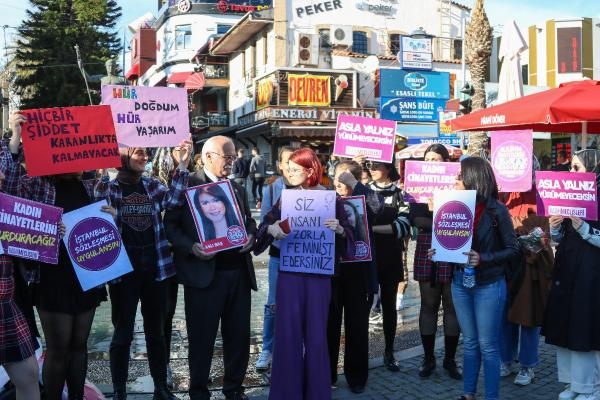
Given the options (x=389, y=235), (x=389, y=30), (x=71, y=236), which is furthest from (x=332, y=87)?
(x=71, y=236)

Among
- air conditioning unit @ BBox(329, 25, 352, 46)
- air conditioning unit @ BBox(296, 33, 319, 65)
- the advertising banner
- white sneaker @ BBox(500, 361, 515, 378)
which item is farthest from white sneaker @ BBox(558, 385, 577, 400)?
air conditioning unit @ BBox(329, 25, 352, 46)

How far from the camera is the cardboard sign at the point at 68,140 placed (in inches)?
160

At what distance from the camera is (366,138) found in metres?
7.29

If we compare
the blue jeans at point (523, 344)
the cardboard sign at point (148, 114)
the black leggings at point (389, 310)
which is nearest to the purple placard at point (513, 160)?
the blue jeans at point (523, 344)

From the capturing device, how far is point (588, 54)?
33.4 meters

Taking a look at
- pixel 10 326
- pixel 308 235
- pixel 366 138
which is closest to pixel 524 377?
pixel 308 235

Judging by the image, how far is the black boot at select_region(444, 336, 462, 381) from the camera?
227 inches

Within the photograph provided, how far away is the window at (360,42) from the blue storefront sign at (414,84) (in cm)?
299

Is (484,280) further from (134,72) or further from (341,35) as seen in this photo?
(134,72)

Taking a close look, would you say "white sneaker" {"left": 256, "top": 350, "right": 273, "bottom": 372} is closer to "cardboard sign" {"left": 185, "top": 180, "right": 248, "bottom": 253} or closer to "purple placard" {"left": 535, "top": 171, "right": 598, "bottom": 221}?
"cardboard sign" {"left": 185, "top": 180, "right": 248, "bottom": 253}

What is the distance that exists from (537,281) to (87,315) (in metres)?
3.79

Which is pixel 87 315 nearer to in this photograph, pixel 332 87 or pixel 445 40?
pixel 332 87

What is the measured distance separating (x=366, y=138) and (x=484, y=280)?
9.45 feet

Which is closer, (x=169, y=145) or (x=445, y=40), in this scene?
(x=169, y=145)
